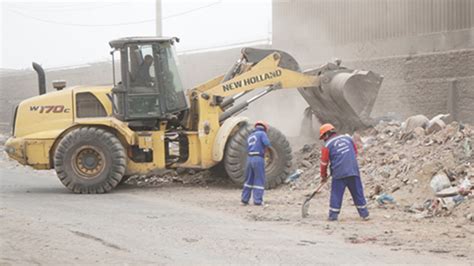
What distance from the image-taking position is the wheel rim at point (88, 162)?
576 inches

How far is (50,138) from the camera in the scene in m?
14.9

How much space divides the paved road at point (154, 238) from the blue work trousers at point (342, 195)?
87 cm

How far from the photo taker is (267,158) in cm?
1523

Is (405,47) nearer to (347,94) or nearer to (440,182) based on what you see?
(347,94)

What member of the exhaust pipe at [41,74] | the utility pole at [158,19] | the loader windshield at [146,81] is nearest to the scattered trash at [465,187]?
the loader windshield at [146,81]

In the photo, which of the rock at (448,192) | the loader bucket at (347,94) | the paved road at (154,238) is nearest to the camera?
the paved road at (154,238)

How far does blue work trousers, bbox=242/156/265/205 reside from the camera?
12789 millimetres

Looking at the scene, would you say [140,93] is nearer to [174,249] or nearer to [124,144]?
[124,144]

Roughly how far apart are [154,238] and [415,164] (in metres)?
A: 5.79

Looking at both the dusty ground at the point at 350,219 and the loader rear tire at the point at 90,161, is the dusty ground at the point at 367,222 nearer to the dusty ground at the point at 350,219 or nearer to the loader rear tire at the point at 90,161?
the dusty ground at the point at 350,219

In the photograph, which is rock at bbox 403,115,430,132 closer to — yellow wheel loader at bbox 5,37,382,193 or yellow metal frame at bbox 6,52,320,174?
yellow wheel loader at bbox 5,37,382,193

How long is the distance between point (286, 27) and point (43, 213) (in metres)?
16.2

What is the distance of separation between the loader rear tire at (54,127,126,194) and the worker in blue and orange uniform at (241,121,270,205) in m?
2.87

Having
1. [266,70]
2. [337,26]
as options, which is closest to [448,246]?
[266,70]
